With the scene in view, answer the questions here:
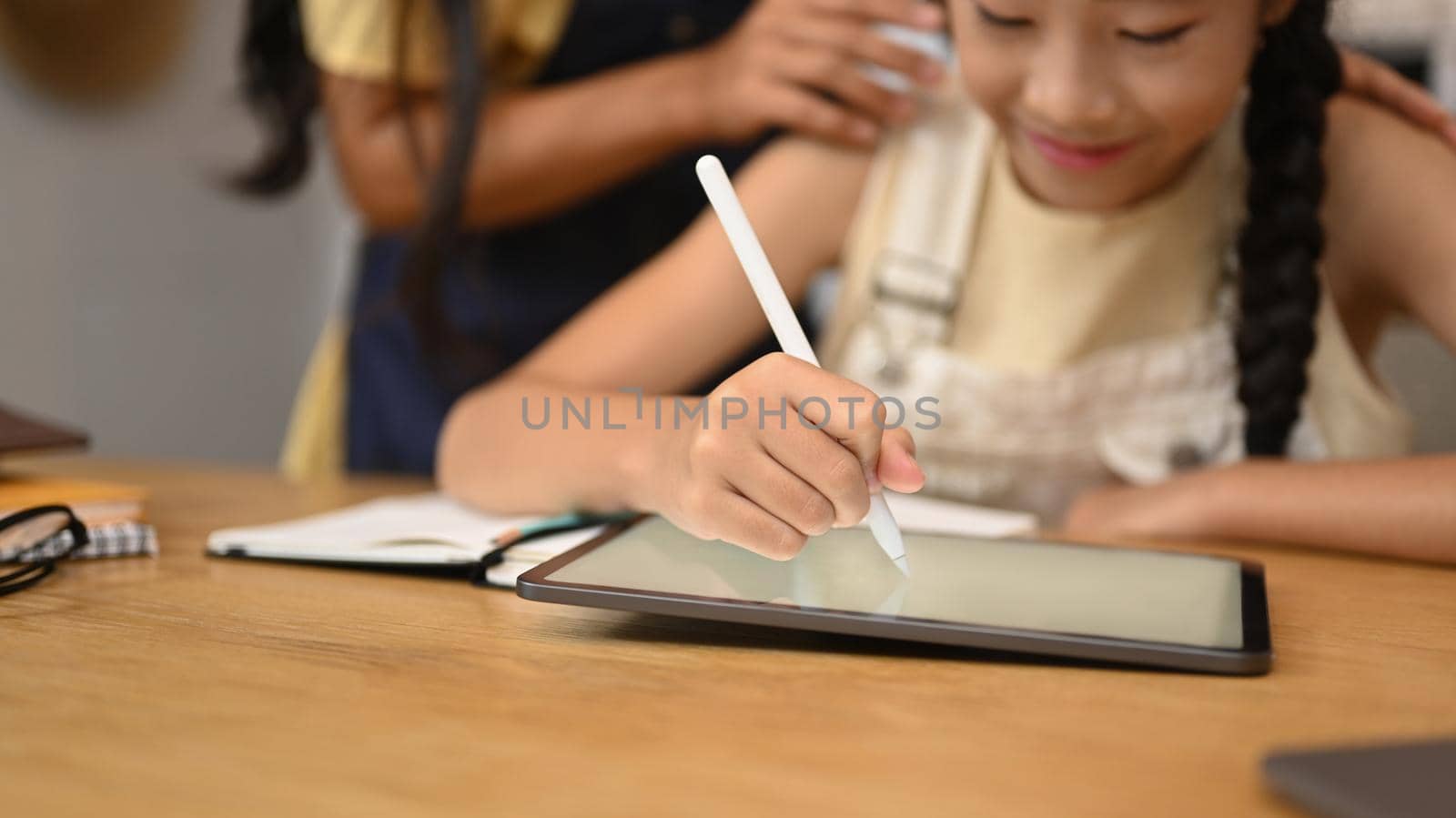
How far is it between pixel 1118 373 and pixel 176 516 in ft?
2.07

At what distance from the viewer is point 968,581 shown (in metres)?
0.55

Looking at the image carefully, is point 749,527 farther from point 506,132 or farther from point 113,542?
point 506,132

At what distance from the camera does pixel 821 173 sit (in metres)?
0.96

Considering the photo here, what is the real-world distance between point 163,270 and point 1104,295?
5.44ft

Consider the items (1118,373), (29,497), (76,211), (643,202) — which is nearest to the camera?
(29,497)

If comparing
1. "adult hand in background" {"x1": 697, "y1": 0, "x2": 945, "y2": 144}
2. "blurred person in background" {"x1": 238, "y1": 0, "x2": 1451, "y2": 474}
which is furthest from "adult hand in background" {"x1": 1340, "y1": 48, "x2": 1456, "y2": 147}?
"adult hand in background" {"x1": 697, "y1": 0, "x2": 945, "y2": 144}

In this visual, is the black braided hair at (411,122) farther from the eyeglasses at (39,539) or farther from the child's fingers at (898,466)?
the child's fingers at (898,466)

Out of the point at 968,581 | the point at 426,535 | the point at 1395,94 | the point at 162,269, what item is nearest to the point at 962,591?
the point at 968,581

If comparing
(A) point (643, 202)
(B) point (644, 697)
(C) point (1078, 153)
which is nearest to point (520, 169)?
(A) point (643, 202)

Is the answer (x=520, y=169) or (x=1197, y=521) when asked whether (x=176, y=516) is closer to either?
(x=520, y=169)

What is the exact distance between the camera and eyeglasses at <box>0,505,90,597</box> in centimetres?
63

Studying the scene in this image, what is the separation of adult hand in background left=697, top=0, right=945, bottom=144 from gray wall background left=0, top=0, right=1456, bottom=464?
120cm

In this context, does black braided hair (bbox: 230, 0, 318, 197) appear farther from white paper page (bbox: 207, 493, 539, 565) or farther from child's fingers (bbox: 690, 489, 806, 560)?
child's fingers (bbox: 690, 489, 806, 560)

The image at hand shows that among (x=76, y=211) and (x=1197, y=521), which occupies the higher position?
(x=76, y=211)
